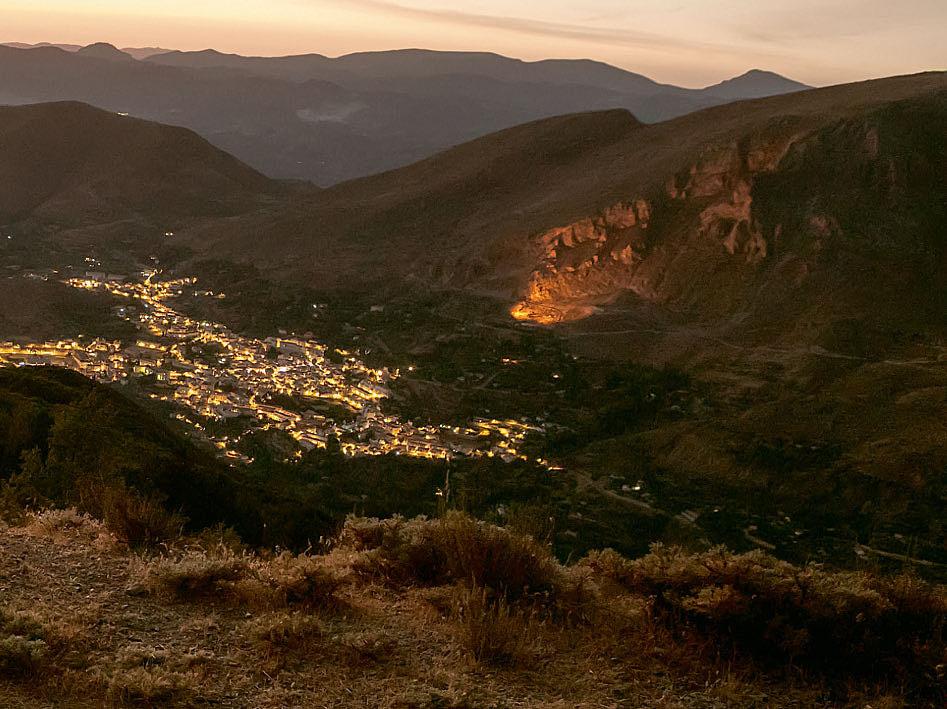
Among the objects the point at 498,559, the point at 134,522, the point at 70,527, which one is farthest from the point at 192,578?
the point at 498,559

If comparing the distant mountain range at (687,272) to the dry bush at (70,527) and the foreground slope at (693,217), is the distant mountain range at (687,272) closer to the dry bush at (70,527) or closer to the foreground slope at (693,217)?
the foreground slope at (693,217)

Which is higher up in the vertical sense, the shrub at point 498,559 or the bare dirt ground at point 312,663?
the shrub at point 498,559

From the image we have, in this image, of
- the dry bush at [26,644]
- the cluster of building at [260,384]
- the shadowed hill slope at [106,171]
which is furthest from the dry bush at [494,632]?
the shadowed hill slope at [106,171]

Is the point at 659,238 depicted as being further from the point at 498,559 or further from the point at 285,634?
the point at 285,634

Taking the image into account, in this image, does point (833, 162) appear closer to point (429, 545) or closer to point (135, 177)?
point (429, 545)

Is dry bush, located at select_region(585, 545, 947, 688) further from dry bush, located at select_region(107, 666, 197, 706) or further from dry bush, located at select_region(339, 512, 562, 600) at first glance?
dry bush, located at select_region(107, 666, 197, 706)

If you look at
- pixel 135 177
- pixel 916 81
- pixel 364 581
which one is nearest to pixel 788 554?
pixel 364 581

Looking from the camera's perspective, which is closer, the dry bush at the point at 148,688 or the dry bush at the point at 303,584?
the dry bush at the point at 148,688
